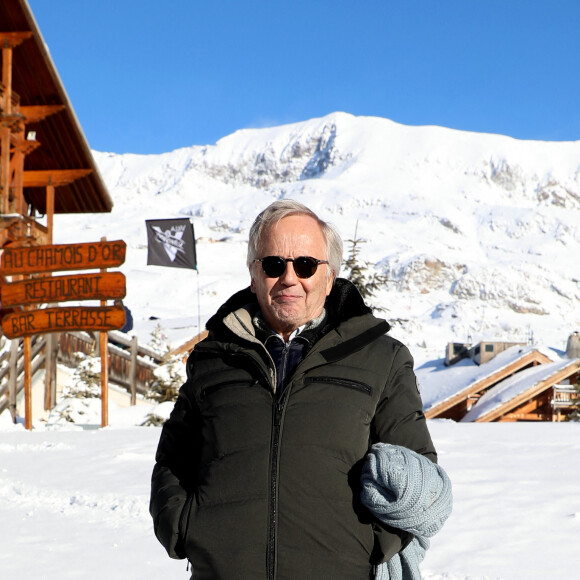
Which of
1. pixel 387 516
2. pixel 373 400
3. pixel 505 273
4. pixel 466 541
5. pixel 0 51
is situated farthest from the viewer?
pixel 505 273

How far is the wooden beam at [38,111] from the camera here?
18031 mm

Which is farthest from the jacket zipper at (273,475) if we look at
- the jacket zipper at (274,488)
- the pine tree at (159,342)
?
the pine tree at (159,342)

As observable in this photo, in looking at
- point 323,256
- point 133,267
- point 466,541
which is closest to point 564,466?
point 466,541

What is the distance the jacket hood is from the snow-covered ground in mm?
2811

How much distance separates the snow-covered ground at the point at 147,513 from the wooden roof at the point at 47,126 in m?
9.66

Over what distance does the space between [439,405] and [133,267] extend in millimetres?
80474

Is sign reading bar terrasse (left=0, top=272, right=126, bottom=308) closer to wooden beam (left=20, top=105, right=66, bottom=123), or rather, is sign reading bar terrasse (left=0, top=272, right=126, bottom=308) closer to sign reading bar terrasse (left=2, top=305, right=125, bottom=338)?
sign reading bar terrasse (left=2, top=305, right=125, bottom=338)

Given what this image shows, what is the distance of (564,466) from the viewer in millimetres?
8000

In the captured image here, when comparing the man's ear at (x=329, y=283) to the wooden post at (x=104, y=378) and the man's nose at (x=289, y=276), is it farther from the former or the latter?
the wooden post at (x=104, y=378)

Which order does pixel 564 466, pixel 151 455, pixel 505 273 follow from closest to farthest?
pixel 564 466
pixel 151 455
pixel 505 273

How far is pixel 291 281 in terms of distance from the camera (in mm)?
2541

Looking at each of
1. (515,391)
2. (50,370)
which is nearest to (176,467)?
(50,370)

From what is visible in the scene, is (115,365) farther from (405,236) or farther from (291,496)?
(405,236)

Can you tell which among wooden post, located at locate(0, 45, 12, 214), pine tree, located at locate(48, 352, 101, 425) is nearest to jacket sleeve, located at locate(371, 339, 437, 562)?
pine tree, located at locate(48, 352, 101, 425)
